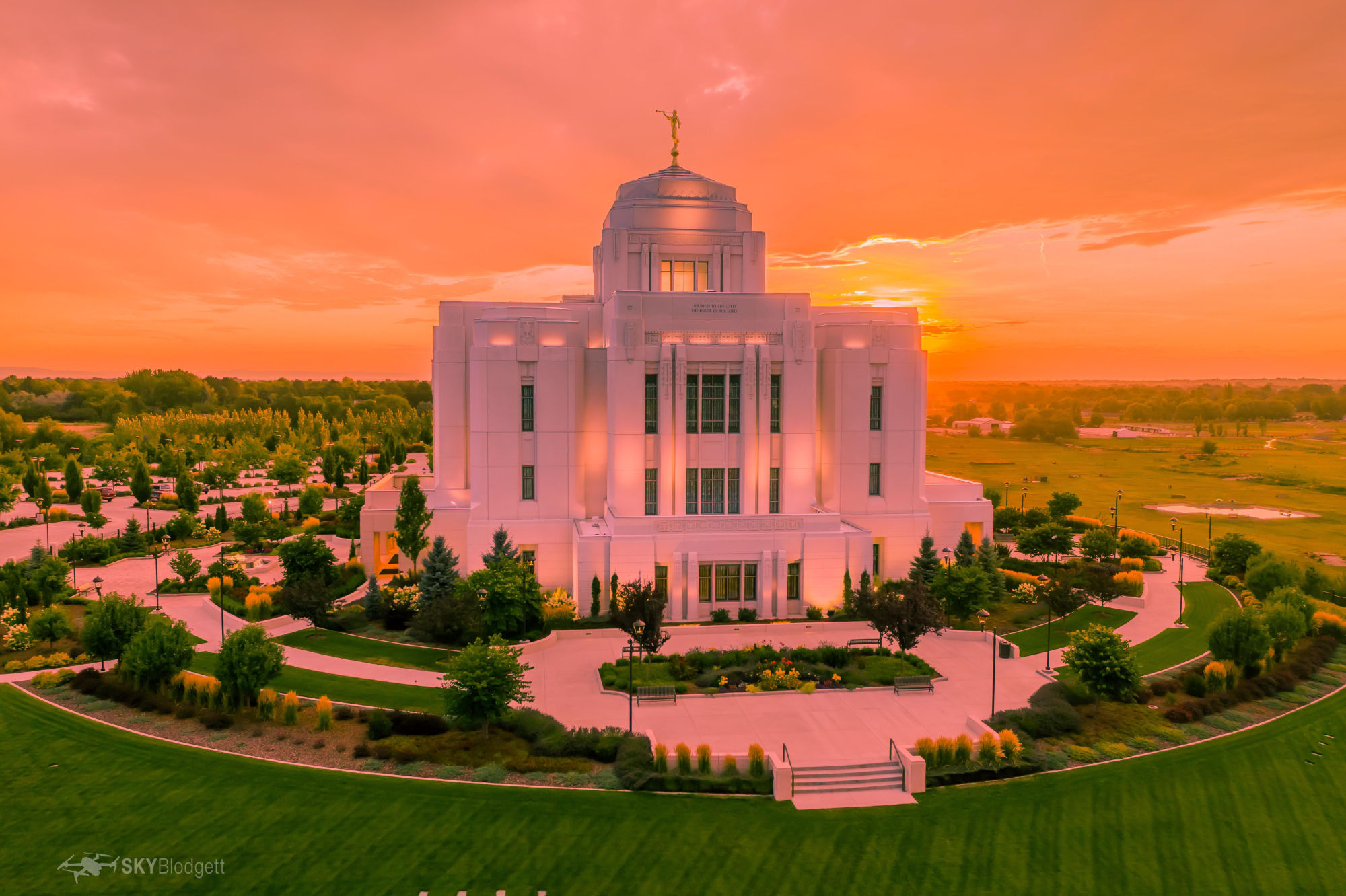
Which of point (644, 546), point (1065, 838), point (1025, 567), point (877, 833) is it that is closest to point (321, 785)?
point (877, 833)

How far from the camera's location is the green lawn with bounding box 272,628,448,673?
35.8 m

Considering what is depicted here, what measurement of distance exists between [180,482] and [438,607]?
5065cm

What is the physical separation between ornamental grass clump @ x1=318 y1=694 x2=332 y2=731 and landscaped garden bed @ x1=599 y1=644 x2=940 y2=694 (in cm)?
1100

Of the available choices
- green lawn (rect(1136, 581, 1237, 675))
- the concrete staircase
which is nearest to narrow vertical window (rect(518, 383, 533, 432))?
the concrete staircase

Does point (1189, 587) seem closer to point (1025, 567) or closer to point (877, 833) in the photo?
point (1025, 567)

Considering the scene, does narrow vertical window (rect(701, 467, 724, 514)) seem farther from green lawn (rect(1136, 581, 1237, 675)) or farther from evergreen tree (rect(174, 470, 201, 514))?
evergreen tree (rect(174, 470, 201, 514))

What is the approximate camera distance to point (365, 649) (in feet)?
123

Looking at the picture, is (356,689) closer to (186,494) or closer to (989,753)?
(989,753)

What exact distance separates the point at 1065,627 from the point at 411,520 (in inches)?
1550

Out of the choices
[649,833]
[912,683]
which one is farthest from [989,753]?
[649,833]

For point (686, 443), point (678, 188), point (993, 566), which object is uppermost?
point (678, 188)

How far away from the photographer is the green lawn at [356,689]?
30.8m

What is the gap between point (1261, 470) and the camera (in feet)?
426

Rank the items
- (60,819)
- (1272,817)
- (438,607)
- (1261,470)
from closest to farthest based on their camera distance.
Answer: (60,819) → (1272,817) → (438,607) → (1261,470)
